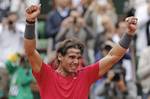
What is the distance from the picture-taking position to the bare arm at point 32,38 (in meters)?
6.21

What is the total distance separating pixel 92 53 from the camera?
12.9 meters

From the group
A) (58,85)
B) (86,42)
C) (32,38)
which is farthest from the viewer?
(86,42)

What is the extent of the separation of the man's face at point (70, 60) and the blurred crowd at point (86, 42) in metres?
4.50

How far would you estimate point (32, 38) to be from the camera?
6.34 m

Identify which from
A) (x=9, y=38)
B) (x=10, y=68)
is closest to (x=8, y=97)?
(x=10, y=68)

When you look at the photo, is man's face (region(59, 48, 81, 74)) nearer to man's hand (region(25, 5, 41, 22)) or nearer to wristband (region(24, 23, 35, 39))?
wristband (region(24, 23, 35, 39))

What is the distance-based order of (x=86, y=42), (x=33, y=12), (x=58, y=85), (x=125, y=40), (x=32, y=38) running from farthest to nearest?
(x=86, y=42)
(x=125, y=40)
(x=58, y=85)
(x=32, y=38)
(x=33, y=12)

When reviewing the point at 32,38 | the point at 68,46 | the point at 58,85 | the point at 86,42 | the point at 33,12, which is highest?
the point at 33,12

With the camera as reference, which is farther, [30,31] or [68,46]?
[68,46]

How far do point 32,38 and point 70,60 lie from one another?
1.57 feet

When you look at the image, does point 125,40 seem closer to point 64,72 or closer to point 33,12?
point 64,72

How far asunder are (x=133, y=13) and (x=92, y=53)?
1643 millimetres

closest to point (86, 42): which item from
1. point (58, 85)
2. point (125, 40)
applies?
point (125, 40)

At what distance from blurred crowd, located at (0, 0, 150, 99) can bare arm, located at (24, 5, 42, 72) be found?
474 cm
